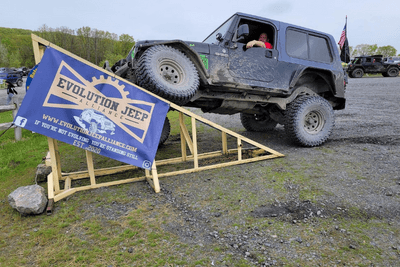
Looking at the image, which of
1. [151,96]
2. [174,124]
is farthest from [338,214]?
A: [174,124]

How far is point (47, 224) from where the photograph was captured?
2.68m

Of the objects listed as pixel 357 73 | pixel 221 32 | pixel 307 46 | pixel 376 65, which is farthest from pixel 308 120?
pixel 357 73

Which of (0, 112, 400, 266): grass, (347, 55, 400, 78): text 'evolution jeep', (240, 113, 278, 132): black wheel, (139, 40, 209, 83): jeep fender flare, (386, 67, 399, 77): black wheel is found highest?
(347, 55, 400, 78): text 'evolution jeep'

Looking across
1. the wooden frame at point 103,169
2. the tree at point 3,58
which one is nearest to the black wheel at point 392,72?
the wooden frame at point 103,169

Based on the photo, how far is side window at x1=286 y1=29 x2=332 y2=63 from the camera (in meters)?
5.11

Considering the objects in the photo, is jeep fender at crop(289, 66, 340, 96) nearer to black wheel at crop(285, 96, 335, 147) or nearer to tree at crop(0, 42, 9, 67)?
black wheel at crop(285, 96, 335, 147)

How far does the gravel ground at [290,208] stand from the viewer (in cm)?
217

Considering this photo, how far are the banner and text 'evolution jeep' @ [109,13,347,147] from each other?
1.41 feet

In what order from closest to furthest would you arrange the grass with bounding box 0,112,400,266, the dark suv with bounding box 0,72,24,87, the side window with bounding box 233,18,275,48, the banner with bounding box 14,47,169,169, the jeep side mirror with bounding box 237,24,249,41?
the grass with bounding box 0,112,400,266
the banner with bounding box 14,47,169,169
the jeep side mirror with bounding box 237,24,249,41
the side window with bounding box 233,18,275,48
the dark suv with bounding box 0,72,24,87

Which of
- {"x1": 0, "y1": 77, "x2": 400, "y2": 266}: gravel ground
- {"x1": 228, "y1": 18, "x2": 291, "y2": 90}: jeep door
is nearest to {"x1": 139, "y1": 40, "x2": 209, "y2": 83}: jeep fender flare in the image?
{"x1": 228, "y1": 18, "x2": 291, "y2": 90}: jeep door

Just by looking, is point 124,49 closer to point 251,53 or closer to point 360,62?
point 360,62

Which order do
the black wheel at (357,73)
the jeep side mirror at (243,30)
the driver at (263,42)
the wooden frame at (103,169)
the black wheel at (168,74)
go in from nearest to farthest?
the wooden frame at (103,169), the black wheel at (168,74), the jeep side mirror at (243,30), the driver at (263,42), the black wheel at (357,73)

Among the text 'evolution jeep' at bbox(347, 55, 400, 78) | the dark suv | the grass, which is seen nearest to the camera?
the grass

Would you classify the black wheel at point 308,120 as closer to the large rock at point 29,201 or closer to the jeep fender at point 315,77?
the jeep fender at point 315,77
